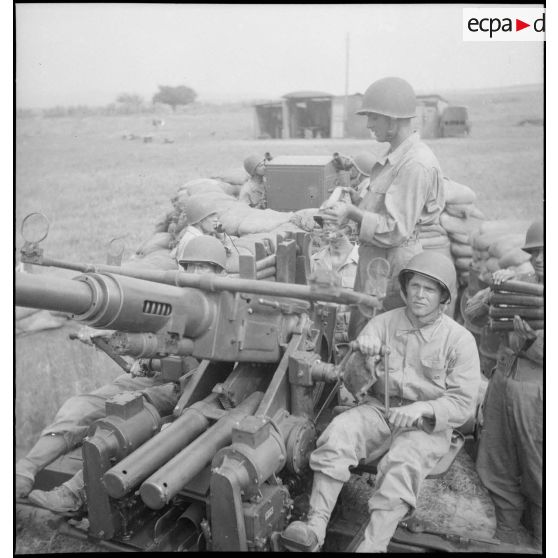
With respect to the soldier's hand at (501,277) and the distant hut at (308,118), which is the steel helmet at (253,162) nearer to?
the distant hut at (308,118)

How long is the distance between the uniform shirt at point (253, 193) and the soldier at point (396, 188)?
17.1 ft

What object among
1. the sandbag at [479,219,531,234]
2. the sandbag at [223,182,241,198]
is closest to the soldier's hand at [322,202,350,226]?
the sandbag at [479,219,531,234]

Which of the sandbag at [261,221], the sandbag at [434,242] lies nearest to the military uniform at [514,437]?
the sandbag at [434,242]

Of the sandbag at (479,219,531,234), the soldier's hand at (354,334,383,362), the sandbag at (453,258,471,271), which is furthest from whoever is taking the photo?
the sandbag at (453,258,471,271)

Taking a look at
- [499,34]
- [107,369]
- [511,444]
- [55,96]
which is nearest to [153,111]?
[107,369]

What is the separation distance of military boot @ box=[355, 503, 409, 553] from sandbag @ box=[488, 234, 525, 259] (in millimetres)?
4334

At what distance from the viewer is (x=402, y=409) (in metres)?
3.83

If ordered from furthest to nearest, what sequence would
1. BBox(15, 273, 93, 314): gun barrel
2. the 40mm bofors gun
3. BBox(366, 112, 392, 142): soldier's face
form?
BBox(366, 112, 392, 142): soldier's face → the 40mm bofors gun → BBox(15, 273, 93, 314): gun barrel

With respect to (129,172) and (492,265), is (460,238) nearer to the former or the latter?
(492,265)

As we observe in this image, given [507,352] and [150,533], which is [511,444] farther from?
[150,533]

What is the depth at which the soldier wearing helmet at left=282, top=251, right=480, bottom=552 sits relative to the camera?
372 centimetres

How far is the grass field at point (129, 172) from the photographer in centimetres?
511

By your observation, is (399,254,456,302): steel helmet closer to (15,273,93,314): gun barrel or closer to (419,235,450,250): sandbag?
(15,273,93,314): gun barrel

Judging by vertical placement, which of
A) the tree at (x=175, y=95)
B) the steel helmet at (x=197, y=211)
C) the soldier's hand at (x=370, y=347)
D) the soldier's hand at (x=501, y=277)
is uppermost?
the tree at (x=175, y=95)
